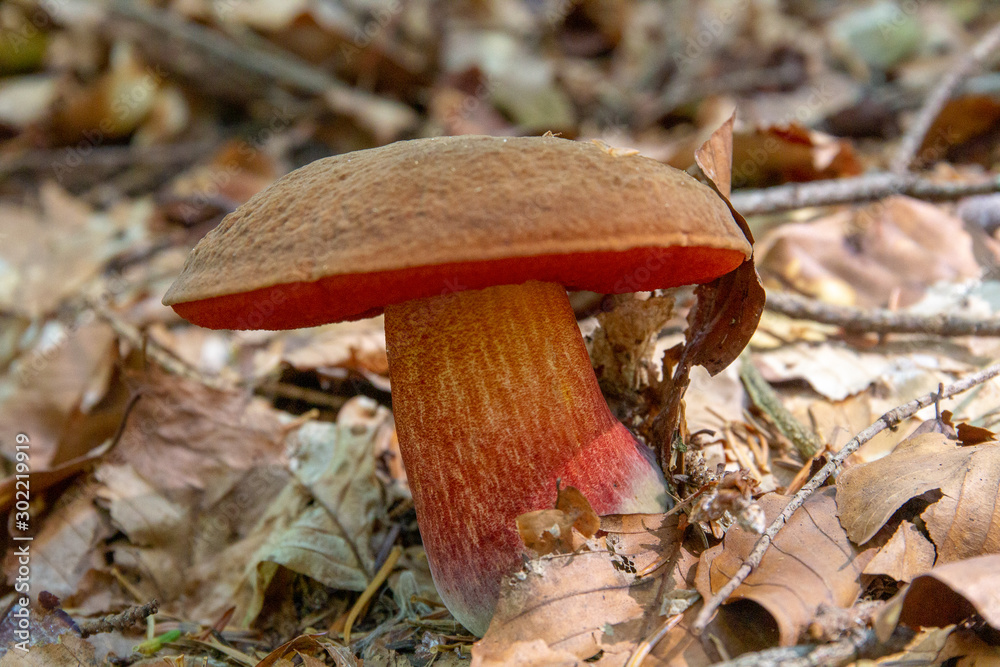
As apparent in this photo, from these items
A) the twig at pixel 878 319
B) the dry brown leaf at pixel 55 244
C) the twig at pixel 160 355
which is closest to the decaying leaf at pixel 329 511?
the twig at pixel 160 355

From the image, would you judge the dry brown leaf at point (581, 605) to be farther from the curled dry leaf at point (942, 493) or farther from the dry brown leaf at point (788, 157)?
the dry brown leaf at point (788, 157)

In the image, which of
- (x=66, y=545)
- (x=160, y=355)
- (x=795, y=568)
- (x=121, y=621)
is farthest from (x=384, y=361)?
(x=795, y=568)

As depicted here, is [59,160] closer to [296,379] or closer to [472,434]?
[296,379]

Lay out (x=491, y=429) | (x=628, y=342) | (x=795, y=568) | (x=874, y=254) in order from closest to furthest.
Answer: (x=795, y=568)
(x=491, y=429)
(x=628, y=342)
(x=874, y=254)

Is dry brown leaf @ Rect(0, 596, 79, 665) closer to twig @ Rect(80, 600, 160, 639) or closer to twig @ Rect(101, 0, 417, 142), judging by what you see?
twig @ Rect(80, 600, 160, 639)

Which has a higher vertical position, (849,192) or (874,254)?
(849,192)

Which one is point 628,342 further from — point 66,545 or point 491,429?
point 66,545
